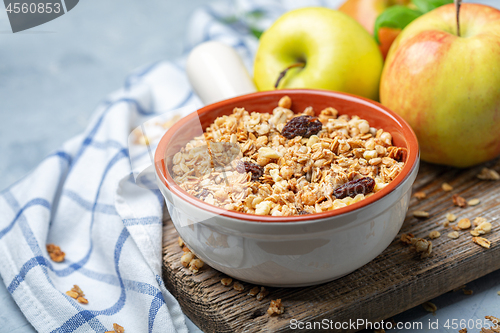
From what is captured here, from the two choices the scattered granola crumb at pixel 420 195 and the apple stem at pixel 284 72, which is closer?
the scattered granola crumb at pixel 420 195

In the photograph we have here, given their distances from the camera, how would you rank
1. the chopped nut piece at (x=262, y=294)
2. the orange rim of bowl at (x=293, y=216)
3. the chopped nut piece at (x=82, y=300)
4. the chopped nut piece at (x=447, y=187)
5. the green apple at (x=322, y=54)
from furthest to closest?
the green apple at (x=322, y=54), the chopped nut piece at (x=447, y=187), the chopped nut piece at (x=82, y=300), the chopped nut piece at (x=262, y=294), the orange rim of bowl at (x=293, y=216)

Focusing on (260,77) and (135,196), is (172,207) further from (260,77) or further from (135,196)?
(260,77)

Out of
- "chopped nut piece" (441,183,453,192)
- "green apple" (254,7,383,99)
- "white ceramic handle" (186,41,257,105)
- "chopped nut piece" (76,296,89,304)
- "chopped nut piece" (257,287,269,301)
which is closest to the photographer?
"chopped nut piece" (257,287,269,301)

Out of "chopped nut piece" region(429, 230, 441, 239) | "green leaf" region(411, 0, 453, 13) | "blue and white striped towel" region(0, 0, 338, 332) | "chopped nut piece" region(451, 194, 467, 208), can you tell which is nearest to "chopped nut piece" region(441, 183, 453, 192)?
"chopped nut piece" region(451, 194, 467, 208)

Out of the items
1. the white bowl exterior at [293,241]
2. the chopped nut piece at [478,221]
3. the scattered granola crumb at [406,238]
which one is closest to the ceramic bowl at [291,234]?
the white bowl exterior at [293,241]

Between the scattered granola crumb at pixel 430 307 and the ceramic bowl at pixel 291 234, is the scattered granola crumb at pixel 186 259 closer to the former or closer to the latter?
the ceramic bowl at pixel 291 234

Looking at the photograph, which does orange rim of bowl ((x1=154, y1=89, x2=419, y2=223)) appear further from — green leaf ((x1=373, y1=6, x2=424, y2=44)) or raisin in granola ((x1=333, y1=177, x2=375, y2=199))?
green leaf ((x1=373, y1=6, x2=424, y2=44))
